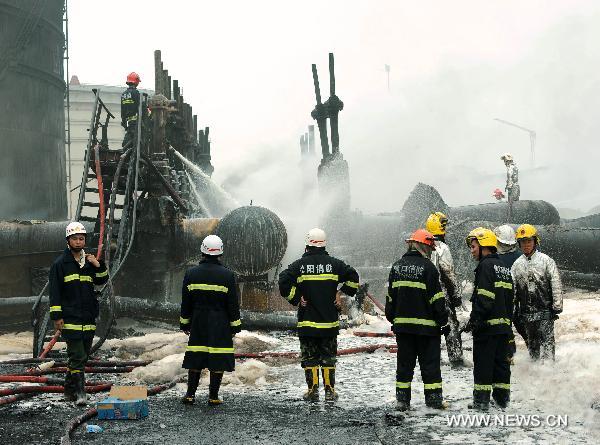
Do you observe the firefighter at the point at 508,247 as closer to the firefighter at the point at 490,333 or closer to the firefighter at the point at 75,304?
the firefighter at the point at 490,333

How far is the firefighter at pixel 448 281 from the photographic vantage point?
26.1 feet

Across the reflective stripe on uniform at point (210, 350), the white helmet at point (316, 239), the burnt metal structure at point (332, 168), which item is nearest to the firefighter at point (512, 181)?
the burnt metal structure at point (332, 168)

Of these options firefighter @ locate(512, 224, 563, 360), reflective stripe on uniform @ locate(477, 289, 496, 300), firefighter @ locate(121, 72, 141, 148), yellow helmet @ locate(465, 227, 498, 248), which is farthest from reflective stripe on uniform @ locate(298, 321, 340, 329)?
firefighter @ locate(121, 72, 141, 148)

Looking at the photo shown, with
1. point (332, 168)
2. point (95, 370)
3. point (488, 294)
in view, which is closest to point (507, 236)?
point (488, 294)

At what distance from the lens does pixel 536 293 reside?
281 inches

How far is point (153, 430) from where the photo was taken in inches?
221

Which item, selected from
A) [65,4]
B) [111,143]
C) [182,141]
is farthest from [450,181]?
[65,4]

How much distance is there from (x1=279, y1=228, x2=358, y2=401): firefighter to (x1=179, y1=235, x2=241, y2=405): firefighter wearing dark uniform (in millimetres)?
652

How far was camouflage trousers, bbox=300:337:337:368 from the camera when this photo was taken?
6.80 m

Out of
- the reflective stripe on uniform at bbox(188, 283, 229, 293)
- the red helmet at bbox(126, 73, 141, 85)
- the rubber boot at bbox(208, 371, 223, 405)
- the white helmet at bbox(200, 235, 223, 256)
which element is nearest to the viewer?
the rubber boot at bbox(208, 371, 223, 405)

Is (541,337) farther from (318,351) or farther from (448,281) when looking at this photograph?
(318,351)

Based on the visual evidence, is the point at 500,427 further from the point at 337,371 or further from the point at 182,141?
the point at 182,141

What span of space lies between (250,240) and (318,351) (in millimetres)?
6826

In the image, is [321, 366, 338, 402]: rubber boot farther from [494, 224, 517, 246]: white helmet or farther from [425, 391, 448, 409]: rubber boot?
[494, 224, 517, 246]: white helmet
